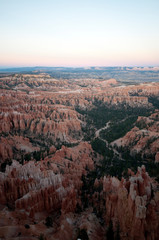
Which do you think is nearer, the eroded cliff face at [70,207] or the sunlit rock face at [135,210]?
the sunlit rock face at [135,210]

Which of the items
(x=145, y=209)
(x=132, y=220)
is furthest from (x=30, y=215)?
(x=145, y=209)

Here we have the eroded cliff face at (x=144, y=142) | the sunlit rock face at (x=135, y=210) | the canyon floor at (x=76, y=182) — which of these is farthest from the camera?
the eroded cliff face at (x=144, y=142)

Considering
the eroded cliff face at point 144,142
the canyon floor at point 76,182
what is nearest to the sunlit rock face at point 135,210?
the canyon floor at point 76,182

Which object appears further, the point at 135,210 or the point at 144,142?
the point at 144,142

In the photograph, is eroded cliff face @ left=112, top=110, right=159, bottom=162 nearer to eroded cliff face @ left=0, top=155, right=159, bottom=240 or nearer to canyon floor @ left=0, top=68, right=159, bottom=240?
canyon floor @ left=0, top=68, right=159, bottom=240

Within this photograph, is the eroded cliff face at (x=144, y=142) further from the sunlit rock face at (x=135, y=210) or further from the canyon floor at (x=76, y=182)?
the sunlit rock face at (x=135, y=210)

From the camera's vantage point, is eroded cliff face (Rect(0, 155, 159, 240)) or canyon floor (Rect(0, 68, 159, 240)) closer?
eroded cliff face (Rect(0, 155, 159, 240))

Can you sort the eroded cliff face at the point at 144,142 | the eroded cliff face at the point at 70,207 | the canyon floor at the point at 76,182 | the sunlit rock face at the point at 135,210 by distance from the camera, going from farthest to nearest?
the eroded cliff face at the point at 144,142 < the canyon floor at the point at 76,182 < the eroded cliff face at the point at 70,207 < the sunlit rock face at the point at 135,210

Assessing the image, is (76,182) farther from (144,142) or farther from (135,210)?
(144,142)

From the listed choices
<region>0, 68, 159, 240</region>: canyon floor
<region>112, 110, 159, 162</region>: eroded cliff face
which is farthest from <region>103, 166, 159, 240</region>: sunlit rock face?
<region>112, 110, 159, 162</region>: eroded cliff face

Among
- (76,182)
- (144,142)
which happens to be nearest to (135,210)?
(76,182)

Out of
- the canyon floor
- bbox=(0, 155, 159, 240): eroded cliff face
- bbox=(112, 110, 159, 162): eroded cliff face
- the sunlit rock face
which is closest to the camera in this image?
the sunlit rock face

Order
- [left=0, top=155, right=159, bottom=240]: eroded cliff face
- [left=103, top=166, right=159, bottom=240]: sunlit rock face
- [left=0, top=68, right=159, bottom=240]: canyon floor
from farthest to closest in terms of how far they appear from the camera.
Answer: [left=0, top=68, right=159, bottom=240]: canyon floor
[left=0, top=155, right=159, bottom=240]: eroded cliff face
[left=103, top=166, right=159, bottom=240]: sunlit rock face

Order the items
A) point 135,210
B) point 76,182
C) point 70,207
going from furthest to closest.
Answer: point 76,182, point 70,207, point 135,210
